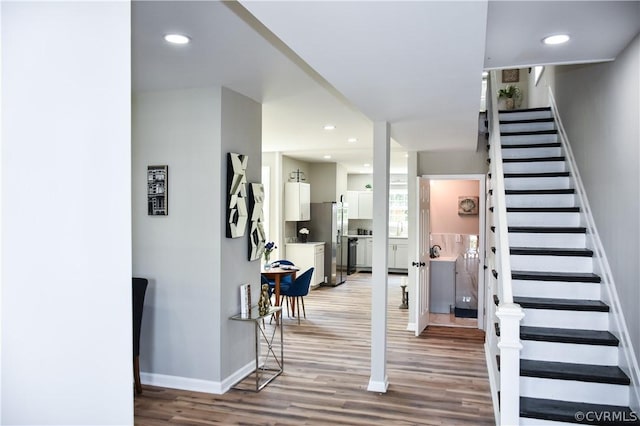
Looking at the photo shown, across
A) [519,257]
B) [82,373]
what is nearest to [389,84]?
[519,257]

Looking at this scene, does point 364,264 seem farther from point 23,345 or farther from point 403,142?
point 23,345

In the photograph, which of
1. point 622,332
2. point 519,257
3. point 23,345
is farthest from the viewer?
point 519,257

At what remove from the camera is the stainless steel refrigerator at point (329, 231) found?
9.77 m

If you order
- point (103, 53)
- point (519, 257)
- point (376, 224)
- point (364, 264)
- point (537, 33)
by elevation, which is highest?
point (537, 33)

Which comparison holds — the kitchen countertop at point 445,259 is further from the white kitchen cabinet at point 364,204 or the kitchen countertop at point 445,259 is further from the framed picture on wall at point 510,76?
the white kitchen cabinet at point 364,204

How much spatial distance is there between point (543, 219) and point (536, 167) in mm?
799

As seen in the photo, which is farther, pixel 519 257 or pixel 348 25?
pixel 519 257

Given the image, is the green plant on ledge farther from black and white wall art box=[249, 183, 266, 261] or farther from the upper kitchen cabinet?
the upper kitchen cabinet

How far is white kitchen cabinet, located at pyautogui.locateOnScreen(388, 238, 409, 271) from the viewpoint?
11492 millimetres

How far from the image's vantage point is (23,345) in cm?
65

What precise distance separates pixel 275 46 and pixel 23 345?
8.75ft

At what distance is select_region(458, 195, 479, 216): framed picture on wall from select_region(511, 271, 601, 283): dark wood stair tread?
13.5 feet

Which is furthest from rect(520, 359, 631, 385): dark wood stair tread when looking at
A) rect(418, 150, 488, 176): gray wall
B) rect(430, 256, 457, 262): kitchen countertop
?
rect(430, 256, 457, 262): kitchen countertop

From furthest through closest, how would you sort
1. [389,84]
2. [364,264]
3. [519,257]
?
[364,264] → [519,257] → [389,84]
